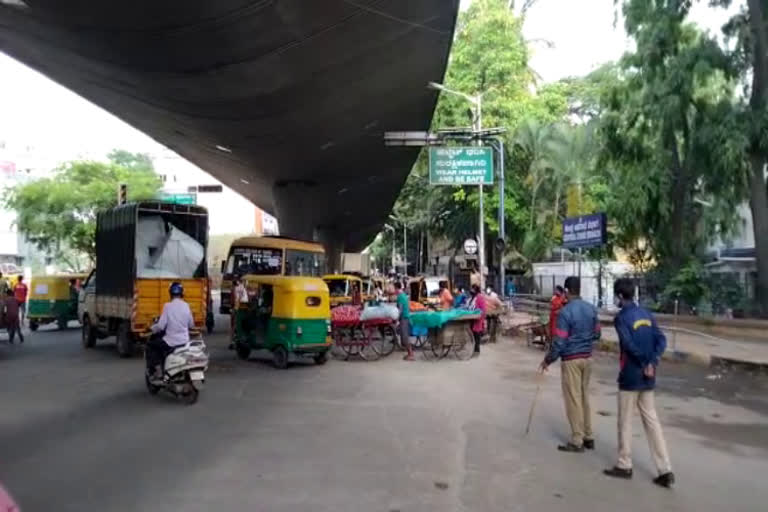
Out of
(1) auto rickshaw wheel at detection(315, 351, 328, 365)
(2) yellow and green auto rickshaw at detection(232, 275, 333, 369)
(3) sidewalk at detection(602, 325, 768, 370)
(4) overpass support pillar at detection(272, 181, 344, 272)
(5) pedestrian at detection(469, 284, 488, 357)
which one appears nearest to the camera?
(2) yellow and green auto rickshaw at detection(232, 275, 333, 369)

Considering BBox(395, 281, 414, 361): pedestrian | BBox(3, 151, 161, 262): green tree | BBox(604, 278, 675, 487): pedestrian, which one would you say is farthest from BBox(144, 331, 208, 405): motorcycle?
BBox(3, 151, 161, 262): green tree

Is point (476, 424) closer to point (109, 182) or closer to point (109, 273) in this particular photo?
point (109, 273)

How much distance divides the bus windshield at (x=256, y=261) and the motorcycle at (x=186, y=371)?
17.5 m

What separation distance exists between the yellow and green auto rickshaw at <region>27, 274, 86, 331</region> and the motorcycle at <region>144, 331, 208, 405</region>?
15829 mm

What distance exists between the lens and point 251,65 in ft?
57.1

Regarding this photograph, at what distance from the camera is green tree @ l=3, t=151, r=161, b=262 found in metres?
45.2

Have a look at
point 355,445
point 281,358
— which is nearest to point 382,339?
point 281,358

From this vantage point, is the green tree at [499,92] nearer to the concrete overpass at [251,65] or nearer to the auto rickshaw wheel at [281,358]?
the concrete overpass at [251,65]

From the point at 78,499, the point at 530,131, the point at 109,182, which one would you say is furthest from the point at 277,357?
the point at 109,182

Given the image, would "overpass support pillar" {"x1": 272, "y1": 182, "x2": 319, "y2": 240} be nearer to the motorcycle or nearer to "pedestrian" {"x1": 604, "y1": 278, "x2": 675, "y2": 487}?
the motorcycle

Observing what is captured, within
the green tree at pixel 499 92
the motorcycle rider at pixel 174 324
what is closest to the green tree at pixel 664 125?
the green tree at pixel 499 92

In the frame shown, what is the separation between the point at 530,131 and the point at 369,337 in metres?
23.3

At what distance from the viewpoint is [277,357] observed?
568 inches

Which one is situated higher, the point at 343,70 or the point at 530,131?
the point at 530,131
